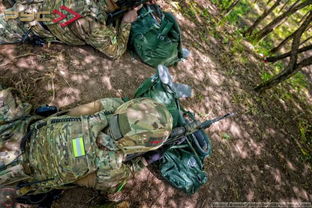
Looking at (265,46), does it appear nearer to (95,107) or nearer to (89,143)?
(95,107)

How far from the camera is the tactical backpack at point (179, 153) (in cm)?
297

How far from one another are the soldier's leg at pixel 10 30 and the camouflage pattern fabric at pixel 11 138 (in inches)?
50.7

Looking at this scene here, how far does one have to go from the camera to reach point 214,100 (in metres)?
4.50

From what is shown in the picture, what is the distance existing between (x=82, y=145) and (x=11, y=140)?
0.86 metres

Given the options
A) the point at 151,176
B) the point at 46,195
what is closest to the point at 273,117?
the point at 151,176

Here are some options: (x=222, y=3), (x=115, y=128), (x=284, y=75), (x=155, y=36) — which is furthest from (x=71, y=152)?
(x=222, y=3)

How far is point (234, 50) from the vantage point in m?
5.76

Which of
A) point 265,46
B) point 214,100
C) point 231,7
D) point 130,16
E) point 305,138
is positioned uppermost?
point 231,7

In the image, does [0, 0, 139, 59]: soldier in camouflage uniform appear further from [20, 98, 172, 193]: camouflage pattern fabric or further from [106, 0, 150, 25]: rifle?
[20, 98, 172, 193]: camouflage pattern fabric

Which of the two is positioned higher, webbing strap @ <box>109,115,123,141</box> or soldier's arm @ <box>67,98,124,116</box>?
webbing strap @ <box>109,115,123,141</box>

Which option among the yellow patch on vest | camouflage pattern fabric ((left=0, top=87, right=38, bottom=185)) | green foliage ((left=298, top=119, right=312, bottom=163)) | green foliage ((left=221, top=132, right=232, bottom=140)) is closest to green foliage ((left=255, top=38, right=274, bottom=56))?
green foliage ((left=298, top=119, right=312, bottom=163))

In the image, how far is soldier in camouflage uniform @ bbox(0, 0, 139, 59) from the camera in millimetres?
3105

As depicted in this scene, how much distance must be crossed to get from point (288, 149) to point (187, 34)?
12.3 ft

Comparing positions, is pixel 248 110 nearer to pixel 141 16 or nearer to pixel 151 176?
pixel 151 176
